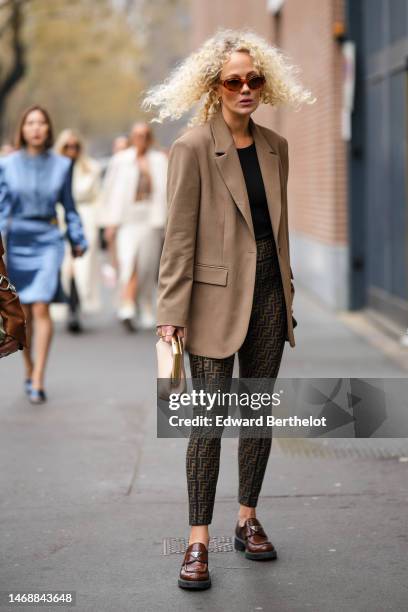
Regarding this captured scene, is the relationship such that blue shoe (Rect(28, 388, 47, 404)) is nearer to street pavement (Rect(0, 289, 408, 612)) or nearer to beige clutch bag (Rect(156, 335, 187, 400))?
street pavement (Rect(0, 289, 408, 612))

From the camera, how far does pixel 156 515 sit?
5.51m

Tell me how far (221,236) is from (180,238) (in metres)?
0.16

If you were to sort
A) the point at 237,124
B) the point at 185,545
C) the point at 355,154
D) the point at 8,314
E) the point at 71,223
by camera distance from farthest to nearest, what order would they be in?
the point at 355,154
the point at 71,223
the point at 185,545
the point at 237,124
the point at 8,314

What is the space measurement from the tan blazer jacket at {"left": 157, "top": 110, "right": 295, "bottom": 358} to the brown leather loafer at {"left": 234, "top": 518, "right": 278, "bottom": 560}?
751 millimetres

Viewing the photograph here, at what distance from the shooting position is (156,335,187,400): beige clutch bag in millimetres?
4426

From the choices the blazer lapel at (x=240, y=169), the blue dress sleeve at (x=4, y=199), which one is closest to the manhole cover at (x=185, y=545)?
the blazer lapel at (x=240, y=169)

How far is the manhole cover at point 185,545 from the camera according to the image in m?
4.99

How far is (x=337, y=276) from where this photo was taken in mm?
13305

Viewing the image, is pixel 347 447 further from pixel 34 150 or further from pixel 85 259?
pixel 85 259

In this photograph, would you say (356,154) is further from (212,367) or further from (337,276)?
(212,367)

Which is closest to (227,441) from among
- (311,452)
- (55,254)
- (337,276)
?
(311,452)

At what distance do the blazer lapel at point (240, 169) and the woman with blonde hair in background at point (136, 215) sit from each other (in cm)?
723

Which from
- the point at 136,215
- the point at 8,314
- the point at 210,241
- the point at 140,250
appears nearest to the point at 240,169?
the point at 210,241

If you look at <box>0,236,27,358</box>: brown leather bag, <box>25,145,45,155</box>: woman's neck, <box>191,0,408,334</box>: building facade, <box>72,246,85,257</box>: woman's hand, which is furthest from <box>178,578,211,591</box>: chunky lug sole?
<box>191,0,408,334</box>: building facade
